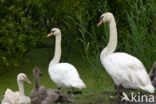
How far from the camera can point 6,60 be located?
11.6 meters

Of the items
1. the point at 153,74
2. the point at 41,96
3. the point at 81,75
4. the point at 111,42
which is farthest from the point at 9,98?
the point at 81,75

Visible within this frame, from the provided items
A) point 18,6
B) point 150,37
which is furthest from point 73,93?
point 18,6

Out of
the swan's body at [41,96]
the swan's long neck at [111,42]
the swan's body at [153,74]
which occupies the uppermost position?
the swan's long neck at [111,42]

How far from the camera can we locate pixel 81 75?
11703 mm

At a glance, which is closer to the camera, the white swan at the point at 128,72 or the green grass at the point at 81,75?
the white swan at the point at 128,72

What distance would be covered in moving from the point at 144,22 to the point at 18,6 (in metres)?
4.53

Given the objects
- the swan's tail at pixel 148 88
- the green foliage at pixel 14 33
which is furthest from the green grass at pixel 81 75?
the swan's tail at pixel 148 88

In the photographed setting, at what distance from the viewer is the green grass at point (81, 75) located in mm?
7957

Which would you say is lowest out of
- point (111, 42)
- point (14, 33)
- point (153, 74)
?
point (153, 74)

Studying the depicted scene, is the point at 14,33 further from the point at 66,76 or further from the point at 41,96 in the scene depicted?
the point at 41,96

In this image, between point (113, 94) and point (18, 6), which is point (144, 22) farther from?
point (18, 6)

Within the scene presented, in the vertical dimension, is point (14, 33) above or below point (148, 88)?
above

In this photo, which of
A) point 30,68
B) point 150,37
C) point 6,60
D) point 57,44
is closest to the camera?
point 150,37

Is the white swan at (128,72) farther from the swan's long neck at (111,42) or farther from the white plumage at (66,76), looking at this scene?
the white plumage at (66,76)
